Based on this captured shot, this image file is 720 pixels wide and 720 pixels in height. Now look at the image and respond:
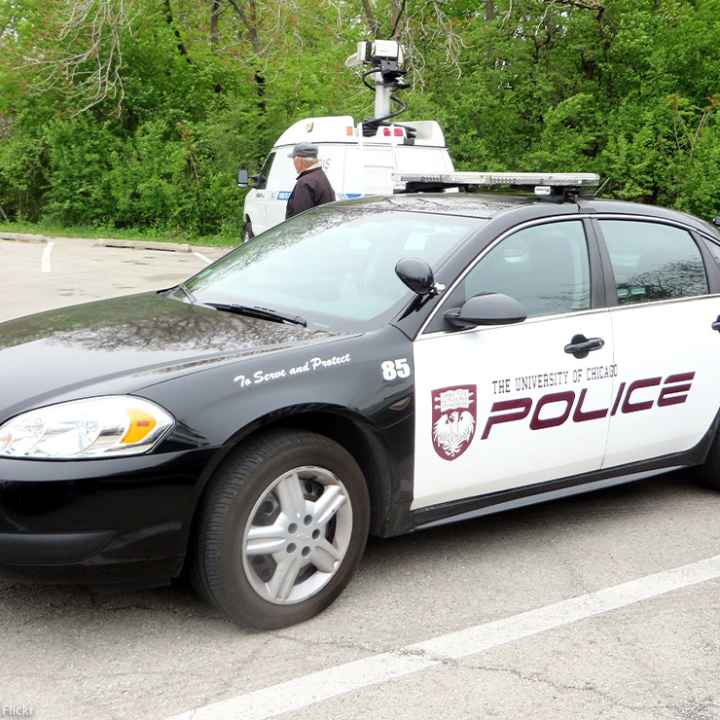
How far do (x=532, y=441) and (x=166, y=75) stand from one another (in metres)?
25.1

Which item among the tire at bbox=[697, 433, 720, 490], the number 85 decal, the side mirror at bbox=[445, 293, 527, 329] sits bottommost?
the tire at bbox=[697, 433, 720, 490]

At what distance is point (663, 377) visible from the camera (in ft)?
15.8

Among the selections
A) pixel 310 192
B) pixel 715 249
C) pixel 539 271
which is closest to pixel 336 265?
pixel 539 271

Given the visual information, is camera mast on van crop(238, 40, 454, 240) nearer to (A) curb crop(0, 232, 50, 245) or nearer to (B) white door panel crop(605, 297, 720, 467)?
(B) white door panel crop(605, 297, 720, 467)

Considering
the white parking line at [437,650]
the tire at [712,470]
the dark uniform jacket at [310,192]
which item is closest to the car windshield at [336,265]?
the white parking line at [437,650]

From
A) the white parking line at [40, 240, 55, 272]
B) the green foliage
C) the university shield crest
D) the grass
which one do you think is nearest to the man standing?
the university shield crest

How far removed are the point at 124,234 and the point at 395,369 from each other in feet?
69.9

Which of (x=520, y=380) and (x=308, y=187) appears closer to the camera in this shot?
(x=520, y=380)

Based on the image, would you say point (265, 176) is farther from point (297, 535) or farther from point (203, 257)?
point (297, 535)

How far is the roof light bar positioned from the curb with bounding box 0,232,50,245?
1843 cm

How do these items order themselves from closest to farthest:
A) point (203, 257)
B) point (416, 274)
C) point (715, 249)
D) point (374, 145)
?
1. point (416, 274)
2. point (715, 249)
3. point (374, 145)
4. point (203, 257)

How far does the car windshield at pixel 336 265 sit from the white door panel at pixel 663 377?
2.96 ft

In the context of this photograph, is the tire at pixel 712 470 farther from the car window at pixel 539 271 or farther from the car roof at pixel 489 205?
the car window at pixel 539 271

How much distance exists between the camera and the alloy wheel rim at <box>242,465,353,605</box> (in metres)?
3.60
